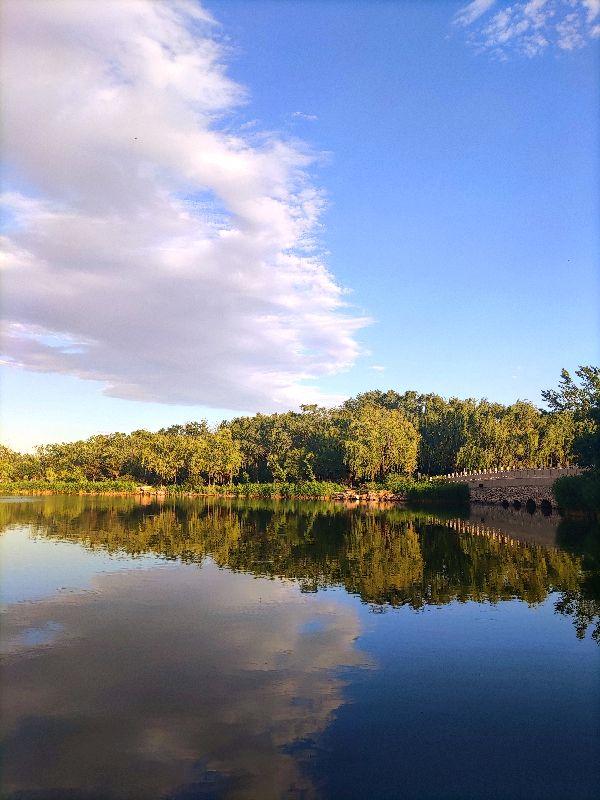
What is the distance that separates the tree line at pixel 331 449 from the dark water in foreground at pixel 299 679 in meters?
71.9

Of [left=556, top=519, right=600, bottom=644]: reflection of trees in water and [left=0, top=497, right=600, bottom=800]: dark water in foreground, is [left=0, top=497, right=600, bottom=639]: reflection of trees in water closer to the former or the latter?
[left=556, top=519, right=600, bottom=644]: reflection of trees in water

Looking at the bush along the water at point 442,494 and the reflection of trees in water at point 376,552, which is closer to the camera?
the reflection of trees in water at point 376,552

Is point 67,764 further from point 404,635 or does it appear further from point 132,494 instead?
point 132,494

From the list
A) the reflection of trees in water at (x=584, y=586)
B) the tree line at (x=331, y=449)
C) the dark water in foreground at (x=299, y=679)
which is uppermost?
the tree line at (x=331, y=449)

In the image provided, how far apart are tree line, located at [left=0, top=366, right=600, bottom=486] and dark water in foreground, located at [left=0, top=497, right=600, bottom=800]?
71.9m

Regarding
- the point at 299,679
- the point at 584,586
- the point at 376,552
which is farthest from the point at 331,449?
the point at 299,679

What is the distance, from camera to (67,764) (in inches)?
351

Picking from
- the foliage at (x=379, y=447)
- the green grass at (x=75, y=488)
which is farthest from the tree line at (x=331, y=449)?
the green grass at (x=75, y=488)

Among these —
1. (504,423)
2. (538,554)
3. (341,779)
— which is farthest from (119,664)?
(504,423)

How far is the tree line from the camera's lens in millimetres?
97500

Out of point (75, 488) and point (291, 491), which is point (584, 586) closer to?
point (291, 491)

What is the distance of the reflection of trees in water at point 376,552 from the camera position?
21562 millimetres

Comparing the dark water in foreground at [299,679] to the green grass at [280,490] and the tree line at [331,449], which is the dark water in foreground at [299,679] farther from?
the tree line at [331,449]

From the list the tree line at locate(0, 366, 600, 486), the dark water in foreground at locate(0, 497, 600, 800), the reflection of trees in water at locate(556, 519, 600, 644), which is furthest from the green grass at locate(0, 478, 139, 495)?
the reflection of trees in water at locate(556, 519, 600, 644)
